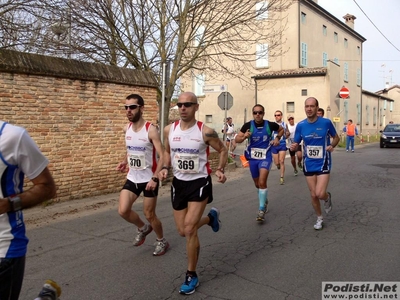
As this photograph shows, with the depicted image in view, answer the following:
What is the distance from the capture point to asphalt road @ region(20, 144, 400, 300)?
14.0 feet

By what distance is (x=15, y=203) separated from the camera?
2293 mm

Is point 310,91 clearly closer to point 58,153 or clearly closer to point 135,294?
point 58,153

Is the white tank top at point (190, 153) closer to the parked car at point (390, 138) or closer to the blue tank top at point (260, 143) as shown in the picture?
the blue tank top at point (260, 143)

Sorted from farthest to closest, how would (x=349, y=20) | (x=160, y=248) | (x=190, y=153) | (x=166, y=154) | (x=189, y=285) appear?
(x=349, y=20)
(x=160, y=248)
(x=166, y=154)
(x=190, y=153)
(x=189, y=285)

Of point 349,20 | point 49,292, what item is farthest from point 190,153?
point 349,20

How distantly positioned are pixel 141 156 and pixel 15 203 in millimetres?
3085

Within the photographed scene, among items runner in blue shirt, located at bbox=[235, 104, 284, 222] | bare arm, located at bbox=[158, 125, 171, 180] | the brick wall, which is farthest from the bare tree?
bare arm, located at bbox=[158, 125, 171, 180]

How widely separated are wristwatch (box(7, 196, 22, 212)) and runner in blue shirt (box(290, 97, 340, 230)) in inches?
195

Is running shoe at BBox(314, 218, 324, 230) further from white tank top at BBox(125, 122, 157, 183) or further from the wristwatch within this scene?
the wristwatch

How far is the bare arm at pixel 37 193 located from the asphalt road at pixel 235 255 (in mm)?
1996

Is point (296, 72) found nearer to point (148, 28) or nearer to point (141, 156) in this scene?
point (148, 28)

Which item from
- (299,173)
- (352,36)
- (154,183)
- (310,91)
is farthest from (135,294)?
(352,36)

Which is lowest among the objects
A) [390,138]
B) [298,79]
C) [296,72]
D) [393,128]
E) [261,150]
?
[390,138]

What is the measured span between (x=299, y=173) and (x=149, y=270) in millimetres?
9761
